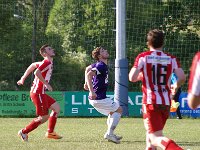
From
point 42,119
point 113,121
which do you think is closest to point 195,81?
point 113,121

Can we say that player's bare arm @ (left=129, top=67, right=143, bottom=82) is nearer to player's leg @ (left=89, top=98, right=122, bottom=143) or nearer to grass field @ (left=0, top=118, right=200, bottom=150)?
grass field @ (left=0, top=118, right=200, bottom=150)

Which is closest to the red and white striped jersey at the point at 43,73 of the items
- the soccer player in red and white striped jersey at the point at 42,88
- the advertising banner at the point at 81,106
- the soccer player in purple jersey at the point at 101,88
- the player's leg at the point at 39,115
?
the soccer player in red and white striped jersey at the point at 42,88

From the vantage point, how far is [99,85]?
12.4 m

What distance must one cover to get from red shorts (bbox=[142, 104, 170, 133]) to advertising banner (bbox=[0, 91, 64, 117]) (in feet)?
48.3

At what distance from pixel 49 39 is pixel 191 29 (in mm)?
7506

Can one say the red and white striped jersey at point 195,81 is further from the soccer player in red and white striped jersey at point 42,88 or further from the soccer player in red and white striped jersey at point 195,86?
the soccer player in red and white striped jersey at point 42,88

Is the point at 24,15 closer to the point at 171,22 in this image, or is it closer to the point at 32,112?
the point at 171,22

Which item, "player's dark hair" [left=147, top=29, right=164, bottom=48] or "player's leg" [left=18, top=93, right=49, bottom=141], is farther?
"player's leg" [left=18, top=93, right=49, bottom=141]

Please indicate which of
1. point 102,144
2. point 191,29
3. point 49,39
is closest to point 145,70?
point 102,144

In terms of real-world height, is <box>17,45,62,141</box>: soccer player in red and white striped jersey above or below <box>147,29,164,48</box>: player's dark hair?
below

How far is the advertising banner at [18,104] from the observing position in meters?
23.0

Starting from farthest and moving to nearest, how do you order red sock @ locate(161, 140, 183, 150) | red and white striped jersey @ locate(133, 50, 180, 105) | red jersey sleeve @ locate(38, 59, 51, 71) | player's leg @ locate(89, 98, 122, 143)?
red jersey sleeve @ locate(38, 59, 51, 71) < player's leg @ locate(89, 98, 122, 143) < red and white striped jersey @ locate(133, 50, 180, 105) < red sock @ locate(161, 140, 183, 150)

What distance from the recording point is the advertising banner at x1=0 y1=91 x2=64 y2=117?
23.0m

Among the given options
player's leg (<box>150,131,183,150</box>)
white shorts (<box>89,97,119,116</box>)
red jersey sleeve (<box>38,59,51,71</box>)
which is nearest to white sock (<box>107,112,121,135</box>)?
white shorts (<box>89,97,119,116</box>)
